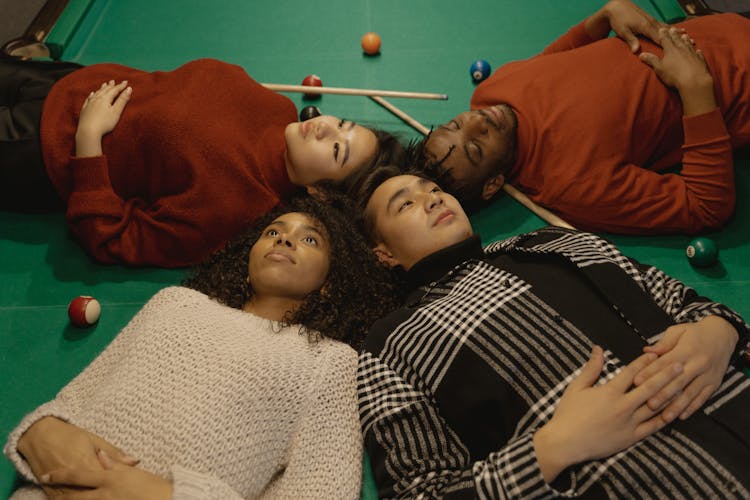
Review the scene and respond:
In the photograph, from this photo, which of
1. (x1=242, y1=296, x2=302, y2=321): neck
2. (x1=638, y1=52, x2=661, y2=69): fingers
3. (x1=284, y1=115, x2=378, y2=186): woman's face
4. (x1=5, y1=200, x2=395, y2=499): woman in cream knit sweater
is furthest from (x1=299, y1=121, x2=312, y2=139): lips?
(x1=638, y1=52, x2=661, y2=69): fingers

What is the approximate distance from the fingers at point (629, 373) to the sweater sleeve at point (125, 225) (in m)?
1.21

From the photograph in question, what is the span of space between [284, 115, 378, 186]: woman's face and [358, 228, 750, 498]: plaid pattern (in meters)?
0.54

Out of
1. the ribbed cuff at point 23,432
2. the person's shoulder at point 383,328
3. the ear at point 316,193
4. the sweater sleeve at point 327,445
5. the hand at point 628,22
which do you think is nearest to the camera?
the ribbed cuff at point 23,432

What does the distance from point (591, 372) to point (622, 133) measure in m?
0.96

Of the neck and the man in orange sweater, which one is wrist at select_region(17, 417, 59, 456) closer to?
the neck

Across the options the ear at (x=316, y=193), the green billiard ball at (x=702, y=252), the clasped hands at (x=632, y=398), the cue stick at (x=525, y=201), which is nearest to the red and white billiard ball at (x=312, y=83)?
the cue stick at (x=525, y=201)

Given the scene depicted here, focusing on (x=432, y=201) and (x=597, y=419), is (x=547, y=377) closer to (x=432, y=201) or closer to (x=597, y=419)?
(x=597, y=419)

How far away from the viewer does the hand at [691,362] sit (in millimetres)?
1241

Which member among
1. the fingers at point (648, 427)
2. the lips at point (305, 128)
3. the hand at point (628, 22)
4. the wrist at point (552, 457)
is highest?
the hand at point (628, 22)

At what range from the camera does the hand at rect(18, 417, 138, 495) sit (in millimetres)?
1249

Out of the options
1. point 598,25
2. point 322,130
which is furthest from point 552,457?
point 598,25

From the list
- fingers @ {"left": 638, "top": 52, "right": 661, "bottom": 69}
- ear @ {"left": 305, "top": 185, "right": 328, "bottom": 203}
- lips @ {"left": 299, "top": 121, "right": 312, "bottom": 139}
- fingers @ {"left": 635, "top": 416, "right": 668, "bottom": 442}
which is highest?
fingers @ {"left": 638, "top": 52, "right": 661, "bottom": 69}

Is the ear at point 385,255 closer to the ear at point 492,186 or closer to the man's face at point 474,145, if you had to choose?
the man's face at point 474,145

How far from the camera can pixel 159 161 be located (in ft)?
6.21
